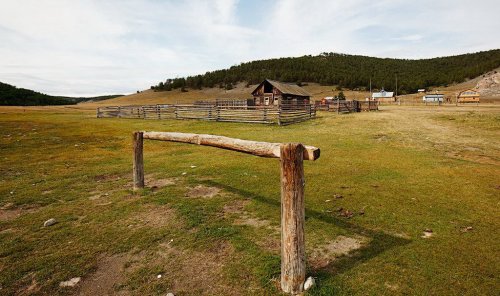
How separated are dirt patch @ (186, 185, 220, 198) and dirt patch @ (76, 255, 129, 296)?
2.71 meters

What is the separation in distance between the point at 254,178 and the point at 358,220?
352cm

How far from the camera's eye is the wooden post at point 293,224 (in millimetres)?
3277

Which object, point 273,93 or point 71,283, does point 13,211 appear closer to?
point 71,283

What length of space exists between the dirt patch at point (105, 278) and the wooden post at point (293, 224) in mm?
2114

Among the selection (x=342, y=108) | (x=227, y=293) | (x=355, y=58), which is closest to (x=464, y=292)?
(x=227, y=293)

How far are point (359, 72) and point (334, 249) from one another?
159 m

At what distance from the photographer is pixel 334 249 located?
4172mm

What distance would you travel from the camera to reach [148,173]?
29.7ft

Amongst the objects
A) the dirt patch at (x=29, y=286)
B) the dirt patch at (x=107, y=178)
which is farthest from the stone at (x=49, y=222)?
the dirt patch at (x=107, y=178)

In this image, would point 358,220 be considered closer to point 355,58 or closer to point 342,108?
point 342,108

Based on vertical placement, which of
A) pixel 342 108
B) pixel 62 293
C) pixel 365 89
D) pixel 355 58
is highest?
pixel 355 58

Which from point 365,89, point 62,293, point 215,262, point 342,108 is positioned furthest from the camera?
point 365,89

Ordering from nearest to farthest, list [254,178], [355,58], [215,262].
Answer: [215,262] < [254,178] < [355,58]

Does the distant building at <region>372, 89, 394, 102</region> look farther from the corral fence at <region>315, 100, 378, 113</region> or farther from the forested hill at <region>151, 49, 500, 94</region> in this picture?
the corral fence at <region>315, 100, 378, 113</region>
